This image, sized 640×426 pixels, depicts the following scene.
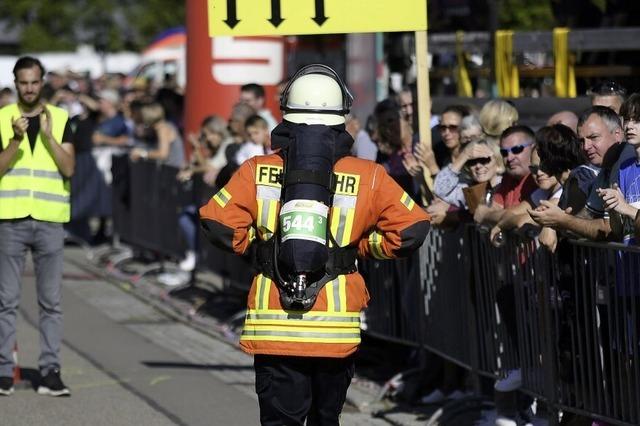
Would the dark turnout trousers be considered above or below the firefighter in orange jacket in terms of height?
below

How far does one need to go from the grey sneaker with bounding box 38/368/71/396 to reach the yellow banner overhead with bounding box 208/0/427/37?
2552 mm

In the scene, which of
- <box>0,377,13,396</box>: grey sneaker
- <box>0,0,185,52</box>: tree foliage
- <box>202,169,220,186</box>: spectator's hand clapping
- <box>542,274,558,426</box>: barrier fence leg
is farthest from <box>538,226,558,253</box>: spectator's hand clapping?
<box>0,0,185,52</box>: tree foliage

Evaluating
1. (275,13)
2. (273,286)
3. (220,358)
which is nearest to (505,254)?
(275,13)

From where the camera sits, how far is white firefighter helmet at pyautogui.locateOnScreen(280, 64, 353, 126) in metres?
6.05

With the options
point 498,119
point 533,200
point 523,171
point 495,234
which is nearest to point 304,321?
point 495,234

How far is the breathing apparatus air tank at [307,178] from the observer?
586cm

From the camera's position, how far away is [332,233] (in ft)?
19.9

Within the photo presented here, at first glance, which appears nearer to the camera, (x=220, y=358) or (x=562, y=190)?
(x=562, y=190)

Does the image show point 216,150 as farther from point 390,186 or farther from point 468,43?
point 390,186

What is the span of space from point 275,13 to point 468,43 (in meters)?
5.14

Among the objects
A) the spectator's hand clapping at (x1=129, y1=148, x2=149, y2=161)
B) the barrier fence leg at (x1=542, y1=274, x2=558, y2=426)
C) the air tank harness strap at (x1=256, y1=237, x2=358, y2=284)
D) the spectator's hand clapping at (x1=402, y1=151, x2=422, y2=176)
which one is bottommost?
the barrier fence leg at (x1=542, y1=274, x2=558, y2=426)

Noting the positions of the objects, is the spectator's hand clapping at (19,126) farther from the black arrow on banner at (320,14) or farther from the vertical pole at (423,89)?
the vertical pole at (423,89)

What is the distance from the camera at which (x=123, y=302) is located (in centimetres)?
1447

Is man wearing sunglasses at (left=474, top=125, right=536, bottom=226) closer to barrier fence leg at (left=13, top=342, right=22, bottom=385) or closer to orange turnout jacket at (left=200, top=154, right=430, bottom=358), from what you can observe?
orange turnout jacket at (left=200, top=154, right=430, bottom=358)
